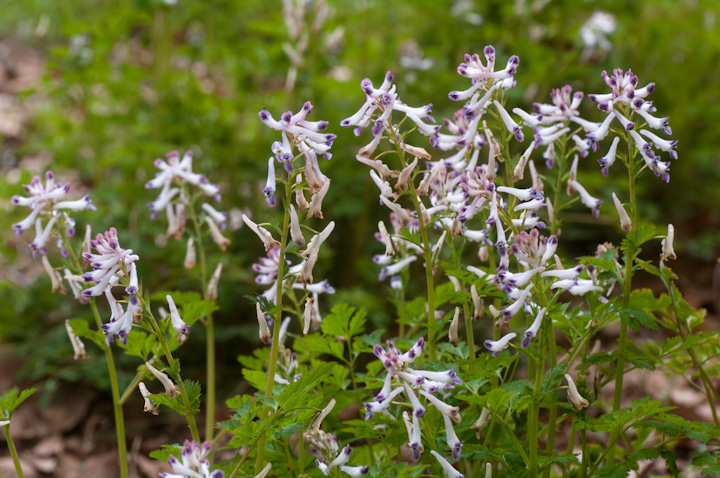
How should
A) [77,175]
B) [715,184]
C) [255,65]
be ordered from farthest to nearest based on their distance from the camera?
[77,175]
[715,184]
[255,65]

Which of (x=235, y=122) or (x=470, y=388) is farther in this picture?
(x=235, y=122)

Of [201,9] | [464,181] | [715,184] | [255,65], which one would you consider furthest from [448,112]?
[464,181]

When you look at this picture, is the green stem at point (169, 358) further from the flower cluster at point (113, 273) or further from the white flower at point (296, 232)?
the white flower at point (296, 232)

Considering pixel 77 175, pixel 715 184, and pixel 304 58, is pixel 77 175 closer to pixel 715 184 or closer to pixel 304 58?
pixel 304 58

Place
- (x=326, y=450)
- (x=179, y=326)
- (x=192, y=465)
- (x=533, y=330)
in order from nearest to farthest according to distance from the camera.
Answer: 1. (x=192, y=465)
2. (x=533, y=330)
3. (x=326, y=450)
4. (x=179, y=326)

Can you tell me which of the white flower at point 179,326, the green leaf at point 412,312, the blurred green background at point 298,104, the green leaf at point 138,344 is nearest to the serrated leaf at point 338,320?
the green leaf at point 412,312

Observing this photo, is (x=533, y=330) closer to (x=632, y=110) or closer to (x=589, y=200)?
(x=589, y=200)

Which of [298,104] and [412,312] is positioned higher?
[298,104]

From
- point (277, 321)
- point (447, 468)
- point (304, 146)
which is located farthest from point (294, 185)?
point (447, 468)
